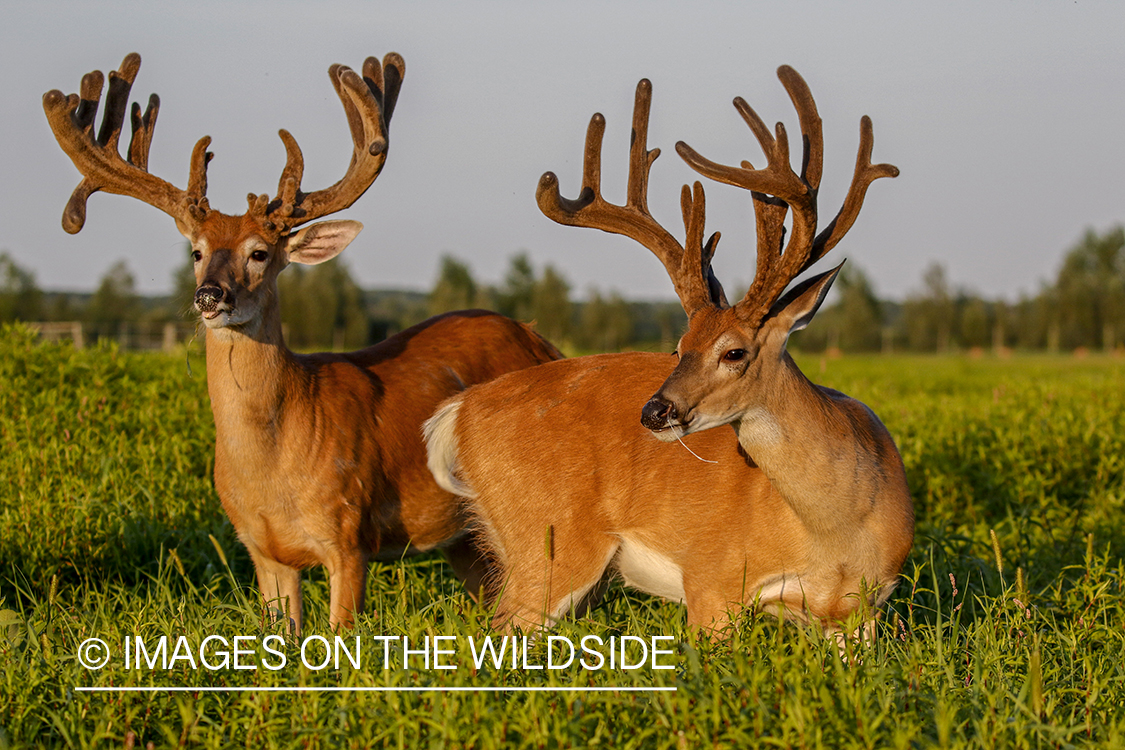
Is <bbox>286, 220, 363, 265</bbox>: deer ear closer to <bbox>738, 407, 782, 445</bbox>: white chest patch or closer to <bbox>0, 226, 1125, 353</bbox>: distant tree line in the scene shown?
Result: <bbox>738, 407, 782, 445</bbox>: white chest patch

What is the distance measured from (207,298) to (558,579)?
1976 millimetres

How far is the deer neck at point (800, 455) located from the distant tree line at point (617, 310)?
52669mm

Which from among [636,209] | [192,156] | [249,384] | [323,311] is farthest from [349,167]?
[323,311]

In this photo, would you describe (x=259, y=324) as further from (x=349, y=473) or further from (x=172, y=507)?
(x=172, y=507)

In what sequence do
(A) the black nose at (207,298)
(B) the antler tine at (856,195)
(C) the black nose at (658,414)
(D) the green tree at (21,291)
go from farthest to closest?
(D) the green tree at (21,291) → (A) the black nose at (207,298) → (B) the antler tine at (856,195) → (C) the black nose at (658,414)

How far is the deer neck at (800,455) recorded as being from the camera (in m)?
3.63

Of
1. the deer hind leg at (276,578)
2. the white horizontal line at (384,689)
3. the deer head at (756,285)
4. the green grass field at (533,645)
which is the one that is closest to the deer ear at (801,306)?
the deer head at (756,285)

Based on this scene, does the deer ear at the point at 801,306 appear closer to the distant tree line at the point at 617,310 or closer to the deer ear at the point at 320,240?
the deer ear at the point at 320,240

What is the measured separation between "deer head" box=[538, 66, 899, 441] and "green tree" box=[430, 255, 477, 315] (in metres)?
53.8

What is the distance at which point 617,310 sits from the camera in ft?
222

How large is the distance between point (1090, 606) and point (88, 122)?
18.0 feet

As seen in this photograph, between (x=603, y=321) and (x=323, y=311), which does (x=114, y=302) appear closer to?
(x=323, y=311)

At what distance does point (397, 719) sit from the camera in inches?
101

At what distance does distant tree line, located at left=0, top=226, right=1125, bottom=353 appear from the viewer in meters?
58.8
